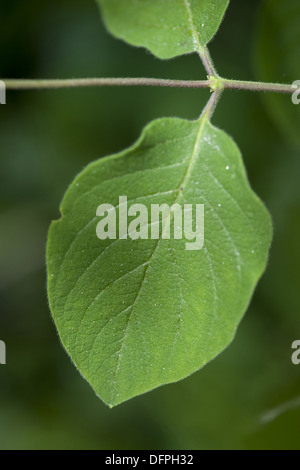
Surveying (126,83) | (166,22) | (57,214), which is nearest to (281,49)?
(166,22)

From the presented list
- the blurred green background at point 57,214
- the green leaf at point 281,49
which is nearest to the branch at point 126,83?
the green leaf at point 281,49

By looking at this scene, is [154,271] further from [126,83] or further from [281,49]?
[281,49]

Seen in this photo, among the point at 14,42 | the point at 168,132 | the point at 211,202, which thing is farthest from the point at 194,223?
the point at 14,42

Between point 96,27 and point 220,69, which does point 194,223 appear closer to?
point 220,69

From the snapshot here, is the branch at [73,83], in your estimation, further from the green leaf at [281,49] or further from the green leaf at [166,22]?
the green leaf at [281,49]

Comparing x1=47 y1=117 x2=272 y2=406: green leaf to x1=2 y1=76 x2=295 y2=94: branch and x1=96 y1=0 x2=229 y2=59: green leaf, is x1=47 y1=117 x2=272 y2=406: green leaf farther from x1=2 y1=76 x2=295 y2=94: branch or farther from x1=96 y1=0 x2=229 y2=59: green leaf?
x1=96 y1=0 x2=229 y2=59: green leaf
